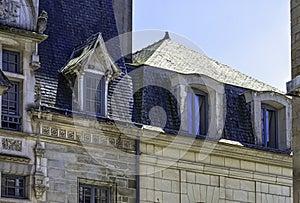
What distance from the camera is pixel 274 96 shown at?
113 ft

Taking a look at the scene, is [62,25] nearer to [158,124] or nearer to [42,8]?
[42,8]

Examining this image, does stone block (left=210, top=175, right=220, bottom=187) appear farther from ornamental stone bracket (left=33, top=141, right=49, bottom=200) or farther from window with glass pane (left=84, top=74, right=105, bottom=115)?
ornamental stone bracket (left=33, top=141, right=49, bottom=200)

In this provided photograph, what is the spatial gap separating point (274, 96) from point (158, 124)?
4293 millimetres

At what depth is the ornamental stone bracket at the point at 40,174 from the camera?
2873 cm

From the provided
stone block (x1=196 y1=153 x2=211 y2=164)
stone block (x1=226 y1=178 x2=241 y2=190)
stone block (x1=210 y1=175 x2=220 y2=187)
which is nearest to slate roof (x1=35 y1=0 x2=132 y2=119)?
stone block (x1=196 y1=153 x2=211 y2=164)

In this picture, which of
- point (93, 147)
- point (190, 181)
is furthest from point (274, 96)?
point (93, 147)

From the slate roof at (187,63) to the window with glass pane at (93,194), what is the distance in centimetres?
474

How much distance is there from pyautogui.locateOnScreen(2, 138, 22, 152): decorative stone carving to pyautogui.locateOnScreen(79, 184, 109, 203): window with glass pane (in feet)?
6.70

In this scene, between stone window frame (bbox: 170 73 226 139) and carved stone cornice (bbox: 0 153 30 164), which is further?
stone window frame (bbox: 170 73 226 139)

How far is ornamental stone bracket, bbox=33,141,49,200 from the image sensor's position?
28734 mm

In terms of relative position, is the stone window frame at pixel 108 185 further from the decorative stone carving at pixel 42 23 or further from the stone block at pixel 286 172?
the stone block at pixel 286 172

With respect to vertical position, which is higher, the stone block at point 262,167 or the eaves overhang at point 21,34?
the eaves overhang at point 21,34

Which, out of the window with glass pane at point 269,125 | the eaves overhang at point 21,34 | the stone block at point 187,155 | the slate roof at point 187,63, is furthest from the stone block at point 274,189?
the eaves overhang at point 21,34

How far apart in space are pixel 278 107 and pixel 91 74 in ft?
21.9
